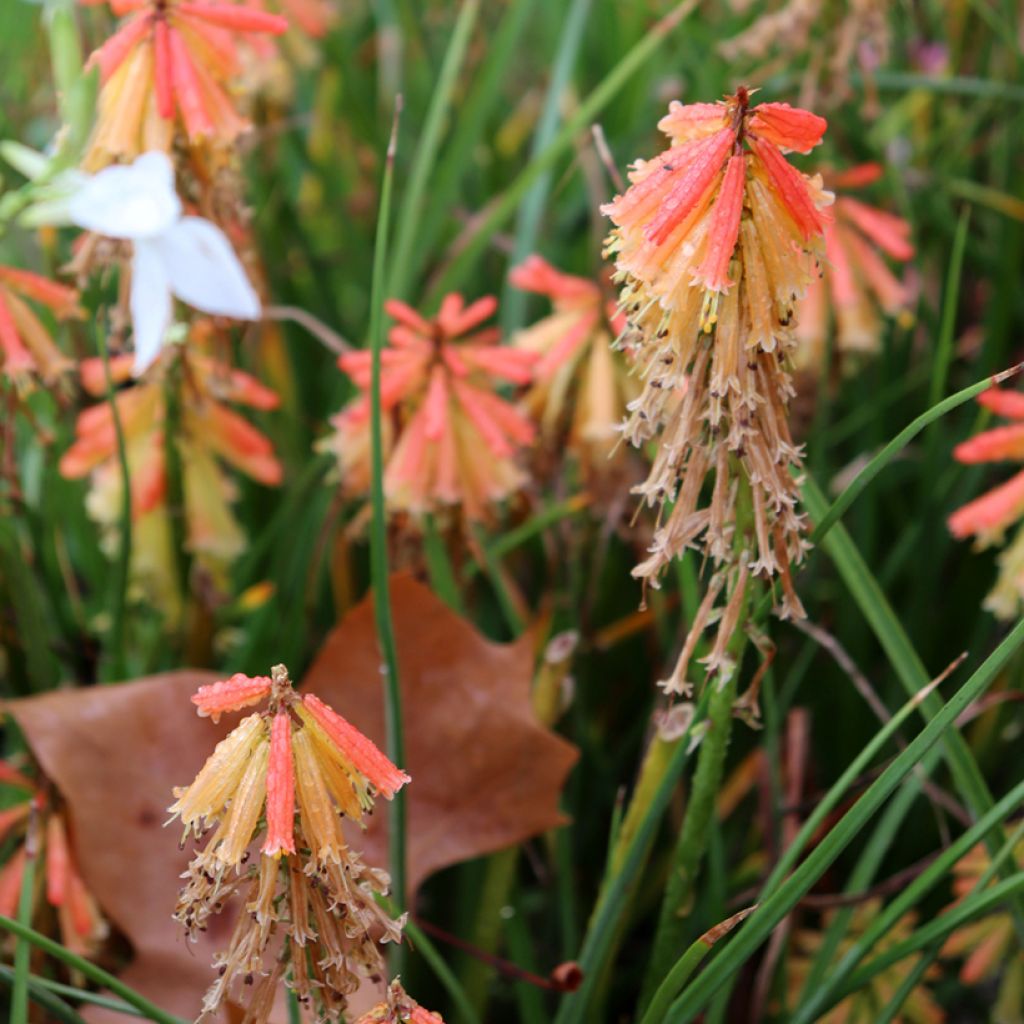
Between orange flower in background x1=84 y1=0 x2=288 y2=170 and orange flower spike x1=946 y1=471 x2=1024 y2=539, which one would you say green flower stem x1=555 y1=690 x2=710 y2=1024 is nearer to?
orange flower spike x1=946 y1=471 x2=1024 y2=539

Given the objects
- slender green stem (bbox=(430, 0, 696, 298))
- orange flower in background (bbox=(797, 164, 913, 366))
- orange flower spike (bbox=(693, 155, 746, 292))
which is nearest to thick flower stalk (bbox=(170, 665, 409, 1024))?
orange flower spike (bbox=(693, 155, 746, 292))

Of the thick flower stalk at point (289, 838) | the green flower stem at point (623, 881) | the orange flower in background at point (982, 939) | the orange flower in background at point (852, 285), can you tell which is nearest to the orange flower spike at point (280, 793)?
the thick flower stalk at point (289, 838)

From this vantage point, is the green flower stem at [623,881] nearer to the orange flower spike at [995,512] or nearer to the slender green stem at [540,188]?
the orange flower spike at [995,512]

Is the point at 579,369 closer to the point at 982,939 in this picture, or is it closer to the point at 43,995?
the point at 982,939

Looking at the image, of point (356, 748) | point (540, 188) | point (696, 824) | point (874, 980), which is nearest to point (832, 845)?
point (696, 824)

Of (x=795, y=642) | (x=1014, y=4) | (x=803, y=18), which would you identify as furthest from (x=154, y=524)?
(x=1014, y=4)
